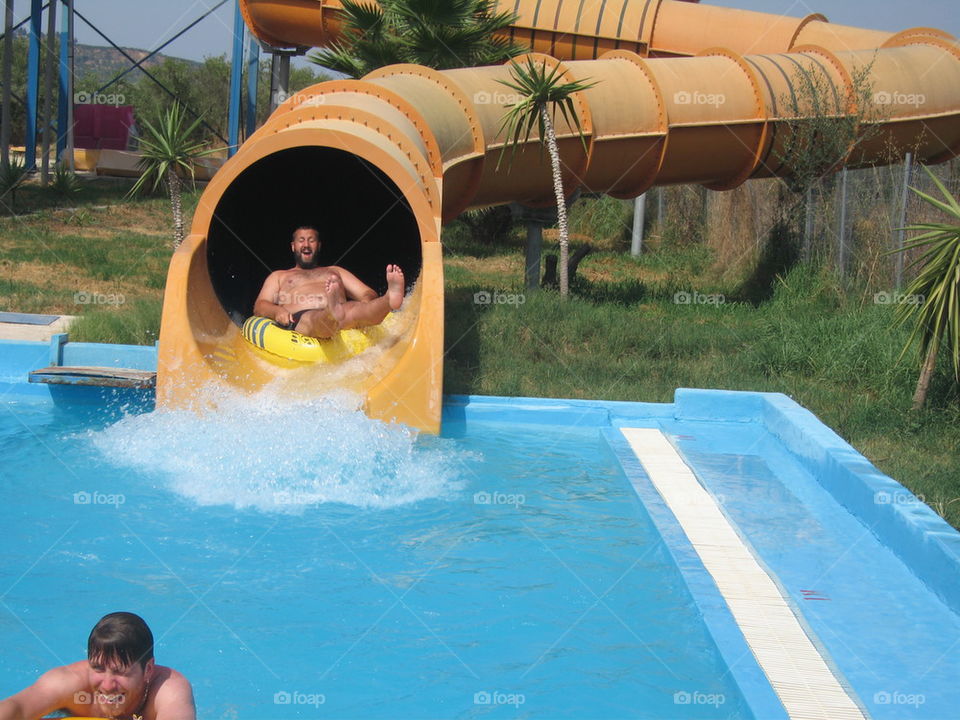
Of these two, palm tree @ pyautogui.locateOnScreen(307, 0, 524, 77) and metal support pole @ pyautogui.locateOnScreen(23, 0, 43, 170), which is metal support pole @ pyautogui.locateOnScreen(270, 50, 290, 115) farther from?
metal support pole @ pyautogui.locateOnScreen(23, 0, 43, 170)

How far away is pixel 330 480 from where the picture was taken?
591cm

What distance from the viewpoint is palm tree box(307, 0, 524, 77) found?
11734 mm

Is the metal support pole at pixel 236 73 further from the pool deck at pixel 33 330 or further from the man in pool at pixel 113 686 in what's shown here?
the man in pool at pixel 113 686

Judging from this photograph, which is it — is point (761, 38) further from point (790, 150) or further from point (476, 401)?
point (476, 401)

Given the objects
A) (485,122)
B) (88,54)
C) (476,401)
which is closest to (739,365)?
(476,401)

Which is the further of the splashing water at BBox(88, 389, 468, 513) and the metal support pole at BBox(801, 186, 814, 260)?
the metal support pole at BBox(801, 186, 814, 260)

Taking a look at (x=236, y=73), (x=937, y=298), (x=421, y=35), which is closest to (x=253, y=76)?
(x=236, y=73)

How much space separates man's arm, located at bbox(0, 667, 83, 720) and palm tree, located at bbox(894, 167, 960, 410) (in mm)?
5303

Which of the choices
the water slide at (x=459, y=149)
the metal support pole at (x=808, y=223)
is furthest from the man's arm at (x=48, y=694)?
the metal support pole at (x=808, y=223)

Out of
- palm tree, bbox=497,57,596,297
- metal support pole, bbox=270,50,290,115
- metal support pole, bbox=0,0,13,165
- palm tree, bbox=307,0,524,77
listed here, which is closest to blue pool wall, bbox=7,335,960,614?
palm tree, bbox=497,57,596,297

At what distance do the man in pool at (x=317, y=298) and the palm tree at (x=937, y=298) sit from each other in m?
3.44

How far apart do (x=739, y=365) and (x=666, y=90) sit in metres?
3.00

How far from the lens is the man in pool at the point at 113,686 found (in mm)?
2883

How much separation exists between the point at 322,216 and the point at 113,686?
721cm
